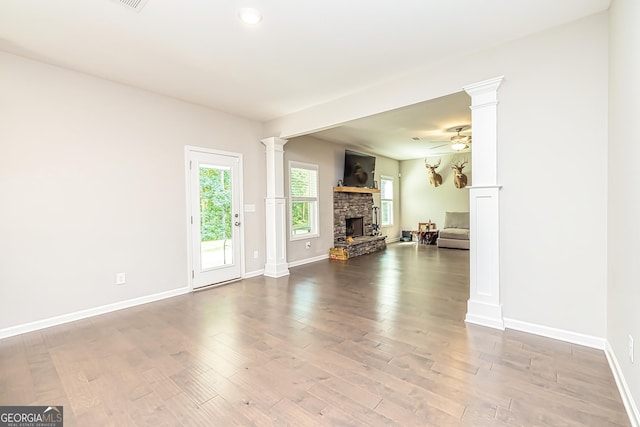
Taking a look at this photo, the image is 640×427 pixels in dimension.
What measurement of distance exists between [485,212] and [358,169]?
4794 millimetres

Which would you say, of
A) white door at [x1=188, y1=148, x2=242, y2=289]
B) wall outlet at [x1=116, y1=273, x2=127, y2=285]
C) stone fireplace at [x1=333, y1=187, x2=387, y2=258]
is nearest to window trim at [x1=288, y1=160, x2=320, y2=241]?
stone fireplace at [x1=333, y1=187, x2=387, y2=258]

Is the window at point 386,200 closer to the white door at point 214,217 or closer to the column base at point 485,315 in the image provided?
the white door at point 214,217

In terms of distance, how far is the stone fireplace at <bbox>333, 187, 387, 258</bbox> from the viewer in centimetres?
691

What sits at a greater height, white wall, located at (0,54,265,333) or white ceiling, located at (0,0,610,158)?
white ceiling, located at (0,0,610,158)

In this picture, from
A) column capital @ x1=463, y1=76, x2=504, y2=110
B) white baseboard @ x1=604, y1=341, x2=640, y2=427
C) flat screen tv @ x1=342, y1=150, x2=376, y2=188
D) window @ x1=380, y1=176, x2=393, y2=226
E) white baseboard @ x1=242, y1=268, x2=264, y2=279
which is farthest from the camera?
window @ x1=380, y1=176, x2=393, y2=226

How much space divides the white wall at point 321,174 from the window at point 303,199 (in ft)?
0.44

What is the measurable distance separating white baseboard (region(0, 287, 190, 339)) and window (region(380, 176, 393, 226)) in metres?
6.52

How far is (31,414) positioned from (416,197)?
9.52 m

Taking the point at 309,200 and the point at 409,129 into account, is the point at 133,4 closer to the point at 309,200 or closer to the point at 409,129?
the point at 309,200

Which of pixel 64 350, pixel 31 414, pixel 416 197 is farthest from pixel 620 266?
pixel 416 197

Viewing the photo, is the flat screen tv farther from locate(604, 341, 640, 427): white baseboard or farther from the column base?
locate(604, 341, 640, 427): white baseboard

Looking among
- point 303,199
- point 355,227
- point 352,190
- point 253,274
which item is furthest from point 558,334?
point 355,227

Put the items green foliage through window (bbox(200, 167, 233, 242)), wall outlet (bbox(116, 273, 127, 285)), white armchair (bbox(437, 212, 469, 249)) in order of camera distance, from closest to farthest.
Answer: wall outlet (bbox(116, 273, 127, 285)) < green foliage through window (bbox(200, 167, 233, 242)) < white armchair (bbox(437, 212, 469, 249))

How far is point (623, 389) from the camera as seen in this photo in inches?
70.2
